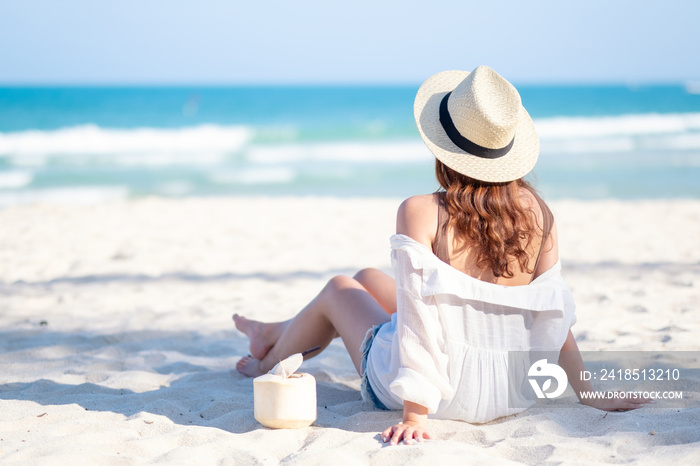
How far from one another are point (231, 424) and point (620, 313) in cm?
262

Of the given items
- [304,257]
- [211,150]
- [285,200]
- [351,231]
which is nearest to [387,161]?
[211,150]

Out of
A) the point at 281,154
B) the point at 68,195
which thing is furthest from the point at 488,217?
the point at 281,154

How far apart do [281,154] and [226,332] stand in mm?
13748

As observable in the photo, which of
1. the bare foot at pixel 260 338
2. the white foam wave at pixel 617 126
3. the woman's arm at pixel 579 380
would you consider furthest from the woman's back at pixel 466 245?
the white foam wave at pixel 617 126

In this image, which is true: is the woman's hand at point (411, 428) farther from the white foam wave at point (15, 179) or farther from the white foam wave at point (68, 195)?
the white foam wave at point (15, 179)

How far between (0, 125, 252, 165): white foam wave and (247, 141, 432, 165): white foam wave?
1.28 metres

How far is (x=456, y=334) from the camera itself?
7.22 feet

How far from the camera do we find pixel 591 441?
2172 millimetres

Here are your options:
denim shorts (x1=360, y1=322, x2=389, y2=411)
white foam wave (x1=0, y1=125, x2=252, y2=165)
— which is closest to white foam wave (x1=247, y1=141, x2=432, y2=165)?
white foam wave (x1=0, y1=125, x2=252, y2=165)

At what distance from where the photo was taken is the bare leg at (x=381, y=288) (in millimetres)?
2865

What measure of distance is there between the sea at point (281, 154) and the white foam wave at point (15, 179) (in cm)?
2

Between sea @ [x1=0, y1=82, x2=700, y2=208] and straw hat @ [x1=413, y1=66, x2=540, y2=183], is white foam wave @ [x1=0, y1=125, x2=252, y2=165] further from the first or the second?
straw hat @ [x1=413, y1=66, x2=540, y2=183]

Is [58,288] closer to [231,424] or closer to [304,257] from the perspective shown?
[304,257]

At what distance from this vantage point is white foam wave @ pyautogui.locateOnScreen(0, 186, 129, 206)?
10.2m
